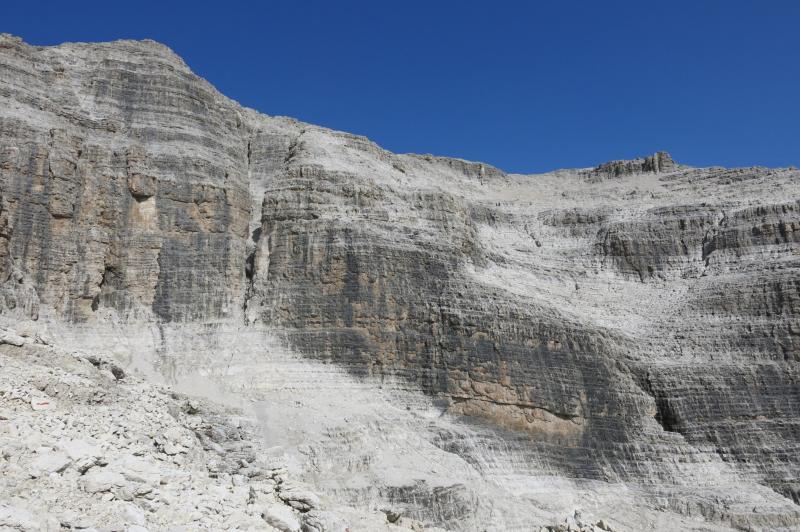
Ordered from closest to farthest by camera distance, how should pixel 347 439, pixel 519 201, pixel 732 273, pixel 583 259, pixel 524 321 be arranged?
pixel 347 439 → pixel 524 321 → pixel 732 273 → pixel 583 259 → pixel 519 201

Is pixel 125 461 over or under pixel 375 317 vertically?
under

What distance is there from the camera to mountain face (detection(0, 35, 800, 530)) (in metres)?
26.8

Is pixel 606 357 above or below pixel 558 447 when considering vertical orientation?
above

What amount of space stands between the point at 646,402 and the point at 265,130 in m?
21.3

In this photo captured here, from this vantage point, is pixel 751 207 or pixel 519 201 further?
pixel 519 201

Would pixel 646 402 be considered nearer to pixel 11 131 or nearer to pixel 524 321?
pixel 524 321

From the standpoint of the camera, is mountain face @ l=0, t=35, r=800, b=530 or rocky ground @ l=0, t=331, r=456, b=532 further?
mountain face @ l=0, t=35, r=800, b=530

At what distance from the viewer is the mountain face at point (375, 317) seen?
2681 centimetres

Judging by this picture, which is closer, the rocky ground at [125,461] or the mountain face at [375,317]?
the rocky ground at [125,461]

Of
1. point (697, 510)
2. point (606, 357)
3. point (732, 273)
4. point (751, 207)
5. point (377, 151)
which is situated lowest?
point (697, 510)

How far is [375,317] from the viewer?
30.5 meters

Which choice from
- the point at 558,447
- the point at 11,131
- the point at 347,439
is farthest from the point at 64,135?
the point at 558,447

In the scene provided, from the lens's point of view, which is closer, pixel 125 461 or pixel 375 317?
pixel 125 461

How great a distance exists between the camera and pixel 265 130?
38.2 m
